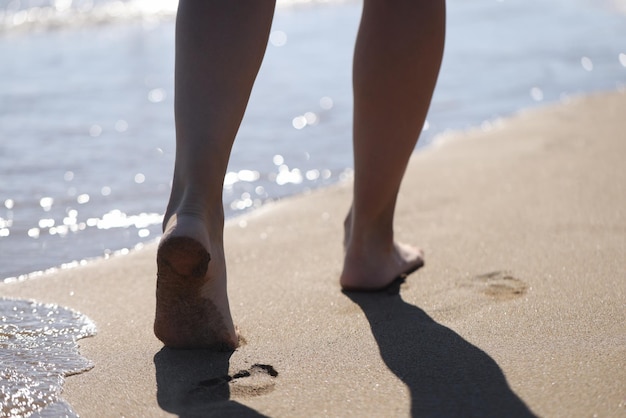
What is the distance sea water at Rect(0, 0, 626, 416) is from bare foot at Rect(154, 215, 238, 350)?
182 millimetres

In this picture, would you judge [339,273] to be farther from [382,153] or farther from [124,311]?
[124,311]

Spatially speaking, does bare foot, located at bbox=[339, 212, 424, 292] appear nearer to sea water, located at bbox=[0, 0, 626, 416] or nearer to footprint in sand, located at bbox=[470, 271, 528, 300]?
footprint in sand, located at bbox=[470, 271, 528, 300]

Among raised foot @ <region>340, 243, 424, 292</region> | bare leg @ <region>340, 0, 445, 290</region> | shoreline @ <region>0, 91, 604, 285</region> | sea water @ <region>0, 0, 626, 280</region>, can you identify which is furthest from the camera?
sea water @ <region>0, 0, 626, 280</region>

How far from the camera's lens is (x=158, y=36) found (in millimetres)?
6480

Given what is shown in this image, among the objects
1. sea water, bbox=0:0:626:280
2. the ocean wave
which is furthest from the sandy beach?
the ocean wave

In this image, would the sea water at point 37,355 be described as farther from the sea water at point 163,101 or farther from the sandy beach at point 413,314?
Answer: the sea water at point 163,101

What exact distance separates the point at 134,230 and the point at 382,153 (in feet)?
2.96

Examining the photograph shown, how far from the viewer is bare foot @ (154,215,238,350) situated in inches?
58.1

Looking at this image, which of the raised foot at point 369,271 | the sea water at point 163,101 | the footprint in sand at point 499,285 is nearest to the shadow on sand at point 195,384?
the raised foot at point 369,271

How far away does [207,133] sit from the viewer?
60.8 inches

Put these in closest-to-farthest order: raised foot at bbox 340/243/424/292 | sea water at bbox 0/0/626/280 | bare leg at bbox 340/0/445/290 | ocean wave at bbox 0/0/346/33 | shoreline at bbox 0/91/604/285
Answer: bare leg at bbox 340/0/445/290
raised foot at bbox 340/243/424/292
shoreline at bbox 0/91/604/285
sea water at bbox 0/0/626/280
ocean wave at bbox 0/0/346/33

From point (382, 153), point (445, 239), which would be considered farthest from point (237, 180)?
point (382, 153)

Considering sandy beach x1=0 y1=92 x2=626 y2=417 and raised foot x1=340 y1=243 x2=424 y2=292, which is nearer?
sandy beach x1=0 y1=92 x2=626 y2=417

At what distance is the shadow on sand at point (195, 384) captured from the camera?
1381mm
